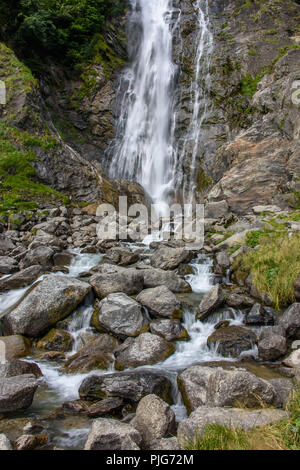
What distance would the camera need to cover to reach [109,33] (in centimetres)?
2697

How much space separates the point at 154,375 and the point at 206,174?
633 inches

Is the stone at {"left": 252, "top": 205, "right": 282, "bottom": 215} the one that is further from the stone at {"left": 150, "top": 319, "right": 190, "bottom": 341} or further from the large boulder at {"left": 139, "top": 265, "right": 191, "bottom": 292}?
the stone at {"left": 150, "top": 319, "right": 190, "bottom": 341}

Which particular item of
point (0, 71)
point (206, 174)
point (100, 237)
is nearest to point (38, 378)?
point (100, 237)

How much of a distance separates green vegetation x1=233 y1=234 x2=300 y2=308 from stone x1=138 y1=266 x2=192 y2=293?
1.50 metres

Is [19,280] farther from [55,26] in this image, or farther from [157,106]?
[55,26]

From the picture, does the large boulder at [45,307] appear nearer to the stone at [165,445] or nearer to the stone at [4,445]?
the stone at [4,445]

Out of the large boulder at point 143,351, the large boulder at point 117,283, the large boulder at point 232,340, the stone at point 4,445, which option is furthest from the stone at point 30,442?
the large boulder at point 117,283

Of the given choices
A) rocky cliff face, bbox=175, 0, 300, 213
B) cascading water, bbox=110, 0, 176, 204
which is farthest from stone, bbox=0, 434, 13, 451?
cascading water, bbox=110, 0, 176, 204

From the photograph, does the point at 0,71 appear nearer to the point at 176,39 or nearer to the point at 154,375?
the point at 176,39

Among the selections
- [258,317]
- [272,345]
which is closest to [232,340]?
[272,345]

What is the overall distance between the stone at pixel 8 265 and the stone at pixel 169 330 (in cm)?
555

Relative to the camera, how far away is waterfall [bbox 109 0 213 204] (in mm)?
20938

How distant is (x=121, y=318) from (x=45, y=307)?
Result: 159 centimetres
